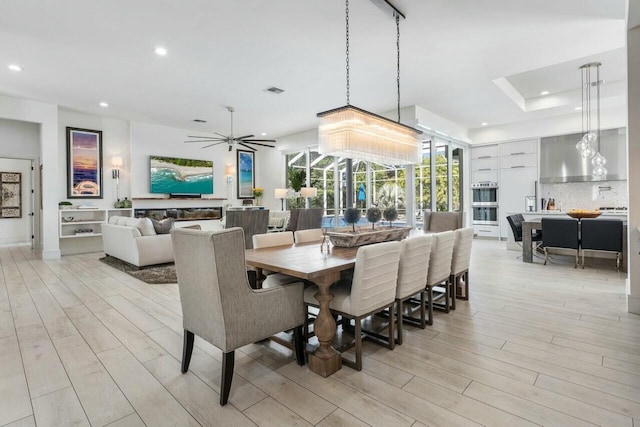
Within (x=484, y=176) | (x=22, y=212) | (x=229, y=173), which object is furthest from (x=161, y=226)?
(x=484, y=176)

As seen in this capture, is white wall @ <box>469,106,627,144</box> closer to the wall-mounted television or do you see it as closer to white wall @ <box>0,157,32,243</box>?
the wall-mounted television

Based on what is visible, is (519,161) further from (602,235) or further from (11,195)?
(11,195)

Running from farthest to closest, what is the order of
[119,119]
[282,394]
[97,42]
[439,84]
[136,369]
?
[119,119] < [439,84] < [97,42] < [136,369] < [282,394]

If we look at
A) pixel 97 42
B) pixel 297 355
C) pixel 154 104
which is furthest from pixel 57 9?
pixel 297 355

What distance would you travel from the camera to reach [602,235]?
4.70 m

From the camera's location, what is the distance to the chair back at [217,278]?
171 centimetres

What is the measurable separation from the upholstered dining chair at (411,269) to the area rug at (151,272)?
2994 mm

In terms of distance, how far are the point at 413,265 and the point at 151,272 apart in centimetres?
405

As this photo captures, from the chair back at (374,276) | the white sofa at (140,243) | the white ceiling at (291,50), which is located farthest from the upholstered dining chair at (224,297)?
the white sofa at (140,243)

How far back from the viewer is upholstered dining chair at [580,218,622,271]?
15.1ft

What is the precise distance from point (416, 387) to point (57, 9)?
4519mm

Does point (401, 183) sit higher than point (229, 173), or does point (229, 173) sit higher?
point (229, 173)

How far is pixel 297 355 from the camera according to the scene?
2.19 metres

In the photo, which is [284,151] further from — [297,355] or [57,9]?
[297,355]
